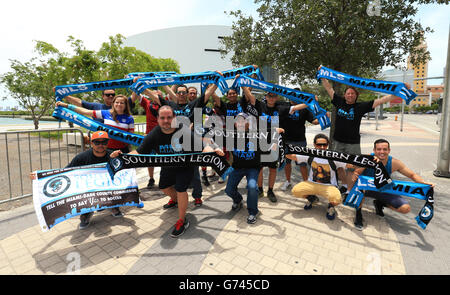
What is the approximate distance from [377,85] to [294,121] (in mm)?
1683

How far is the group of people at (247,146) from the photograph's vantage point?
11.7 ft

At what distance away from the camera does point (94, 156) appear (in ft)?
12.8

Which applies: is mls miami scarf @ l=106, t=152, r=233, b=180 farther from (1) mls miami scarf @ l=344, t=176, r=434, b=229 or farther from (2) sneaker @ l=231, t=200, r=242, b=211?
(1) mls miami scarf @ l=344, t=176, r=434, b=229

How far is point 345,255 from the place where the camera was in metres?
2.98

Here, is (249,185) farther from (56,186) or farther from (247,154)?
(56,186)

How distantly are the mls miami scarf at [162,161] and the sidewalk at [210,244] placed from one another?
971 millimetres

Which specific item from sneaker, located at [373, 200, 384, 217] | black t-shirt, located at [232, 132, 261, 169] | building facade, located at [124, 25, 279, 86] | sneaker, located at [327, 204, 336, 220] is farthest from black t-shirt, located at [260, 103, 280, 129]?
building facade, located at [124, 25, 279, 86]

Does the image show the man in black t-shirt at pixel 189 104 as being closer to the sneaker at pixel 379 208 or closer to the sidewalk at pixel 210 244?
the sidewalk at pixel 210 244

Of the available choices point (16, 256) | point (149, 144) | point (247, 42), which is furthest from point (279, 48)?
point (16, 256)

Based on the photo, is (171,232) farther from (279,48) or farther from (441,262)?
(279,48)

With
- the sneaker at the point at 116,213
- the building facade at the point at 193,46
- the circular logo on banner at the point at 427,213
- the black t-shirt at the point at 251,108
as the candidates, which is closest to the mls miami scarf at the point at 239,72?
the black t-shirt at the point at 251,108

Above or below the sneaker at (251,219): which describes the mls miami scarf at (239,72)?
above
